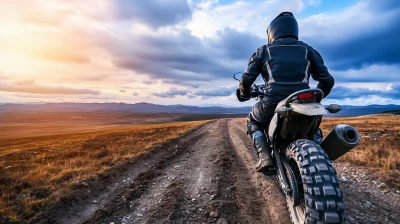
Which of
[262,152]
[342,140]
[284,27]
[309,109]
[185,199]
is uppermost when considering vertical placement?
[284,27]

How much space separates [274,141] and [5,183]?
7.15 metres

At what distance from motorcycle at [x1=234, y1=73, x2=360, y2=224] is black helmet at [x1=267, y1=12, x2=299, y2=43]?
4.85ft

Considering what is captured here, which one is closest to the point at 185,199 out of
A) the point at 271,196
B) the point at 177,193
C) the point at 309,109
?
the point at 177,193

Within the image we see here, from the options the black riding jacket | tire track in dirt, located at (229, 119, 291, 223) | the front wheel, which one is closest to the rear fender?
the front wheel

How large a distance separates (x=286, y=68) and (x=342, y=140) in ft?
4.68

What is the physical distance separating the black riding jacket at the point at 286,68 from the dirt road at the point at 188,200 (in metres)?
2.22

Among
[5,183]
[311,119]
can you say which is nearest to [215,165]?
[311,119]

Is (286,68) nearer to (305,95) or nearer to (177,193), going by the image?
(305,95)

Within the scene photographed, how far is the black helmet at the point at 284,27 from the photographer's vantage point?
4.00m

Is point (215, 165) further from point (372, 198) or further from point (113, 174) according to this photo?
point (372, 198)

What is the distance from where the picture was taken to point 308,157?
9.27ft

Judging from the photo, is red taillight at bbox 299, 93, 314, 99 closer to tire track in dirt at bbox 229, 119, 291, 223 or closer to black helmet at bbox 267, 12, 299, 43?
black helmet at bbox 267, 12, 299, 43

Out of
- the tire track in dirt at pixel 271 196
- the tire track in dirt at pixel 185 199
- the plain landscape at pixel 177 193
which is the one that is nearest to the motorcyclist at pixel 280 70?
the tire track in dirt at pixel 271 196

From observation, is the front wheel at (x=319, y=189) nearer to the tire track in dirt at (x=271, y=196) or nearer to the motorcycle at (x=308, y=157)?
the motorcycle at (x=308, y=157)
